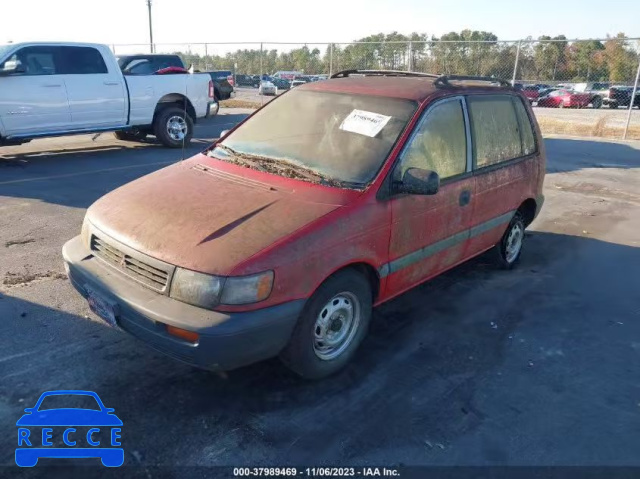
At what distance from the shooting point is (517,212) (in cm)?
527

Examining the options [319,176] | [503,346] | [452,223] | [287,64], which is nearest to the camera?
[319,176]

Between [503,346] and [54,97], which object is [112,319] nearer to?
[503,346]

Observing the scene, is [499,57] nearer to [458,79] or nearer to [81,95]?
[81,95]

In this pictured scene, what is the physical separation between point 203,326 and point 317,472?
0.91m

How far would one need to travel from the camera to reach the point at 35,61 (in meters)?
8.98

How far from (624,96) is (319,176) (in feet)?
105

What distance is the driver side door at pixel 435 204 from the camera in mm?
3584

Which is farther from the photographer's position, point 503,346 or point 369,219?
point 503,346

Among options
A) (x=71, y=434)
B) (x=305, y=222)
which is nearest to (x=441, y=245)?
(x=305, y=222)

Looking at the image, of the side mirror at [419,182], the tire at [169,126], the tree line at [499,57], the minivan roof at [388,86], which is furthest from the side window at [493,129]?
the tree line at [499,57]

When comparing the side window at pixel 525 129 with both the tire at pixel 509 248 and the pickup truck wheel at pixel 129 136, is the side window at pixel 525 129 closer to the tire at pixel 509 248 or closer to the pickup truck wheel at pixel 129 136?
the tire at pixel 509 248

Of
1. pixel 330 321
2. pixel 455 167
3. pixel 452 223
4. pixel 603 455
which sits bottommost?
pixel 603 455

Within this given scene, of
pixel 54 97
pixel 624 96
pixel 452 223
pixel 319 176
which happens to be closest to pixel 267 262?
pixel 319 176

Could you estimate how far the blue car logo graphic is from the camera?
2619mm
